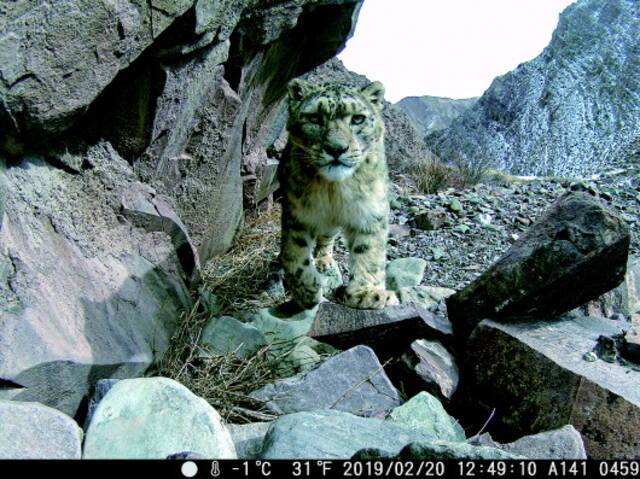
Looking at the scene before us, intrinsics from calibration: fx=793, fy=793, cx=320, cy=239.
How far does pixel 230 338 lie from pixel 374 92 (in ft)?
7.80

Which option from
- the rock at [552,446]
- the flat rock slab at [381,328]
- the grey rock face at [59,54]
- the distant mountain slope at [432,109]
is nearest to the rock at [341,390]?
the flat rock slab at [381,328]

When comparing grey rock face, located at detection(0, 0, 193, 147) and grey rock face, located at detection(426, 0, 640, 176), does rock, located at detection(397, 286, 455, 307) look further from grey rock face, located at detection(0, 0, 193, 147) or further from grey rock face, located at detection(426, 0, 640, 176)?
grey rock face, located at detection(426, 0, 640, 176)

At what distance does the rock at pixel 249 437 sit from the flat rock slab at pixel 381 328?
1.39 m

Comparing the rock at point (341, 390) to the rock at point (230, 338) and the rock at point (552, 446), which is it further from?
the rock at point (552, 446)

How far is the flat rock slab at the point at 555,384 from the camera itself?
394 cm

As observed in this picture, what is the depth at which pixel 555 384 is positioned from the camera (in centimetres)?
427

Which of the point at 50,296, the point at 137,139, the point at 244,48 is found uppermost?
the point at 244,48

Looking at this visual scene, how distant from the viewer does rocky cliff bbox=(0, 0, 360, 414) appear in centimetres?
417

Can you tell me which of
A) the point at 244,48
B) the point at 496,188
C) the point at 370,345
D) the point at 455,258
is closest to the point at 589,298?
the point at 370,345

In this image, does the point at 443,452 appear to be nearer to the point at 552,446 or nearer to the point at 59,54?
the point at 552,446

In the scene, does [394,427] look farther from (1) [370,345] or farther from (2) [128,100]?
(2) [128,100]

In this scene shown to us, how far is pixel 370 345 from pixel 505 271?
106 centimetres

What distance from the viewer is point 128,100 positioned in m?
5.41

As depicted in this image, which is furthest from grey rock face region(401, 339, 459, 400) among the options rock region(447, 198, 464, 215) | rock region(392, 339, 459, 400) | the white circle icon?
rock region(447, 198, 464, 215)
